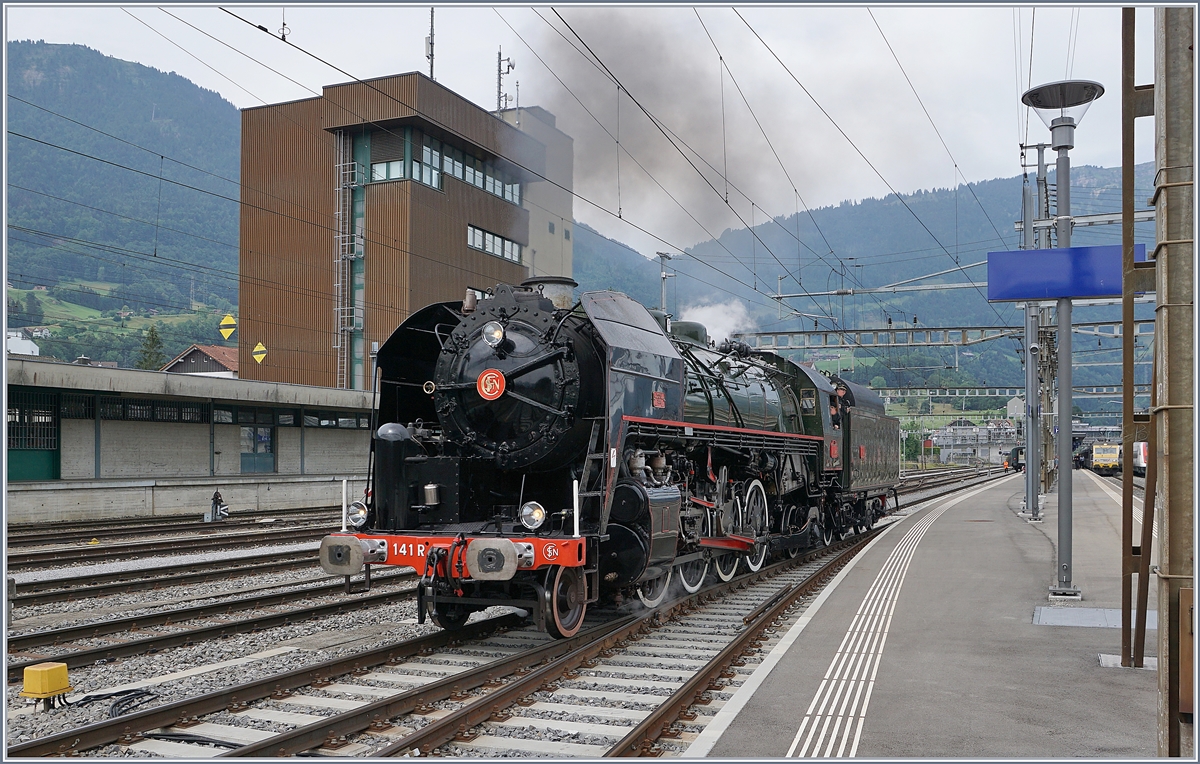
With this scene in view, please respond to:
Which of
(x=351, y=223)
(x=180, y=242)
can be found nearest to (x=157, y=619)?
(x=351, y=223)

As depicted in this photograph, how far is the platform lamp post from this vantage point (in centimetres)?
1015

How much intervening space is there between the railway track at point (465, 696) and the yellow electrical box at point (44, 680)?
91 centimetres

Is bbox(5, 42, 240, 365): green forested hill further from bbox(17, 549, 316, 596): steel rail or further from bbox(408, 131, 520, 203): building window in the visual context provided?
bbox(17, 549, 316, 596): steel rail

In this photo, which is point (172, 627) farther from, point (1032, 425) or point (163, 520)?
point (1032, 425)

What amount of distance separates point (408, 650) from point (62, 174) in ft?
341

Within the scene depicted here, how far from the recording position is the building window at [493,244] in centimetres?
3547

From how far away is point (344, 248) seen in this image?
112 ft

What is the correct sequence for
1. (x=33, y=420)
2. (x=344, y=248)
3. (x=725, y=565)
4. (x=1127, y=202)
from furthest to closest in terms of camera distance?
(x=344, y=248) → (x=33, y=420) → (x=725, y=565) → (x=1127, y=202)

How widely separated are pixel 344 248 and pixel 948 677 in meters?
31.1

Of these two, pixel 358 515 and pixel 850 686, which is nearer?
pixel 850 686

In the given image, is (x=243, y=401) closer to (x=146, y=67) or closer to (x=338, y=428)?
(x=338, y=428)

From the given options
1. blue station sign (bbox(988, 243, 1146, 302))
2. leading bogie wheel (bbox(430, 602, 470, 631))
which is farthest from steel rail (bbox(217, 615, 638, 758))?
blue station sign (bbox(988, 243, 1146, 302))

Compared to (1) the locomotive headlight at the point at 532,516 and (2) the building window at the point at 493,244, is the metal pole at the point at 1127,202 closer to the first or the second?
(1) the locomotive headlight at the point at 532,516

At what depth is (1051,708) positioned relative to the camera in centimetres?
605
